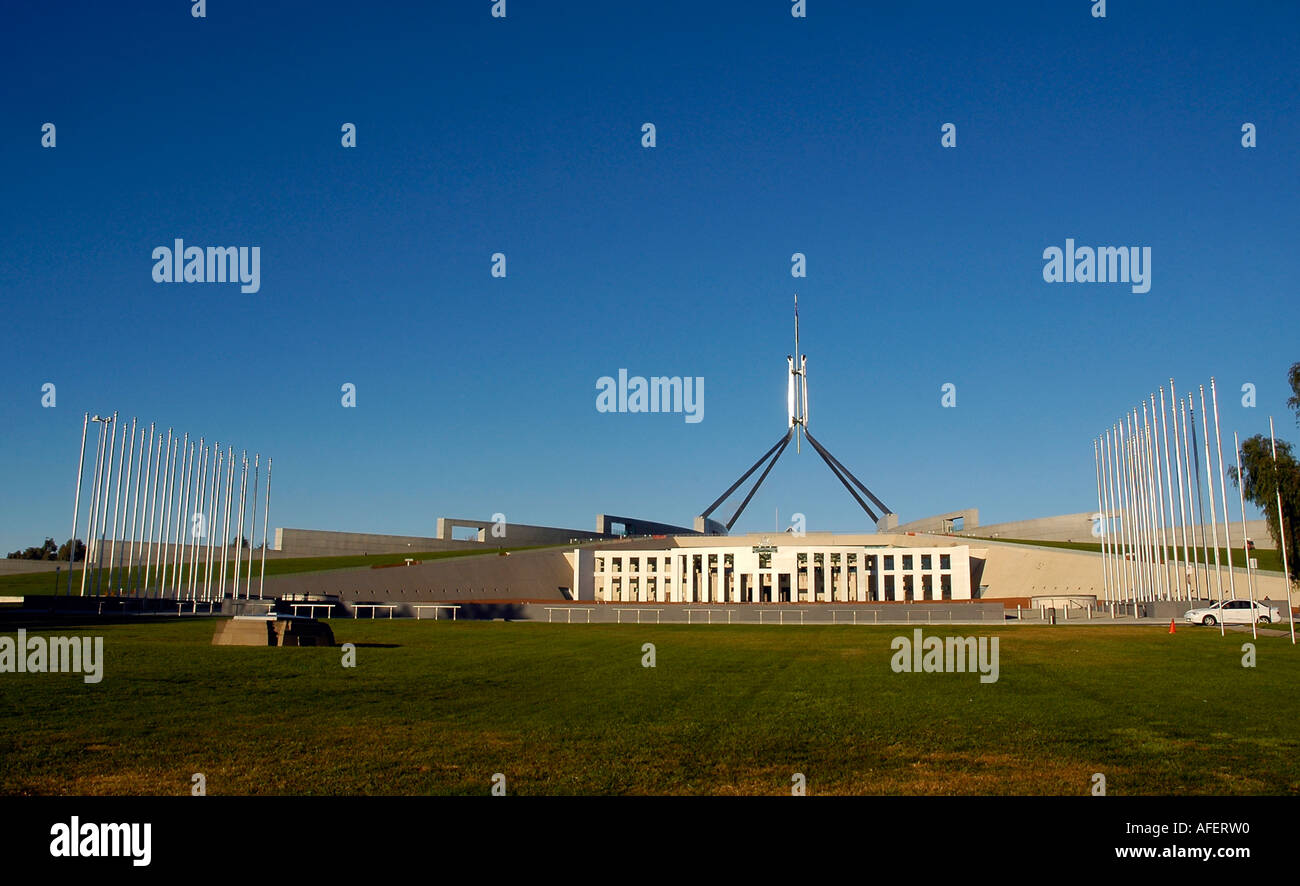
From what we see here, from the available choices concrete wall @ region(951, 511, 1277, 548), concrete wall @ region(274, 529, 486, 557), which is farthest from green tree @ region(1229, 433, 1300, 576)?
concrete wall @ region(274, 529, 486, 557)

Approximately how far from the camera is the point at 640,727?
11055 millimetres

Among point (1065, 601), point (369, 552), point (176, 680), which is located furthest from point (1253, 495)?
point (369, 552)

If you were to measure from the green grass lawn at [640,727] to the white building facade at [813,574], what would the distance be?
199 ft

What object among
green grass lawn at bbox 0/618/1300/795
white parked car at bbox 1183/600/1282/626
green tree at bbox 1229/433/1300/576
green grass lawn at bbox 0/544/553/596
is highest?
green tree at bbox 1229/433/1300/576

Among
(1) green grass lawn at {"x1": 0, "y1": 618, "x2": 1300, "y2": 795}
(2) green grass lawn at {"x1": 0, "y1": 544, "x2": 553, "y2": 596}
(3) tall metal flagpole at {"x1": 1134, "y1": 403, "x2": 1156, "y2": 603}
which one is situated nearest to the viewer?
(1) green grass lawn at {"x1": 0, "y1": 618, "x2": 1300, "y2": 795}

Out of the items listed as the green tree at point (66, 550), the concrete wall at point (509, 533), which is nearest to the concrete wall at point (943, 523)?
the concrete wall at point (509, 533)

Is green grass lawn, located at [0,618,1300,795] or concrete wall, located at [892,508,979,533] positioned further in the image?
concrete wall, located at [892,508,979,533]

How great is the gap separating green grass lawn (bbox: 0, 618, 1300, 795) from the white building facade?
60773mm

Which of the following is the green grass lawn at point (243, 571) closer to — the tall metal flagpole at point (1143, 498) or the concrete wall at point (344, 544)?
the concrete wall at point (344, 544)

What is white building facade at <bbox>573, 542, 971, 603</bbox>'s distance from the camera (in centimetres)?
8112

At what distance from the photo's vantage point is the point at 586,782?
26.1 ft

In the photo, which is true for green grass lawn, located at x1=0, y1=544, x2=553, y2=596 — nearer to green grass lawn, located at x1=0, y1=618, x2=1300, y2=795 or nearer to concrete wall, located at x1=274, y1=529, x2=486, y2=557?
concrete wall, located at x1=274, y1=529, x2=486, y2=557
